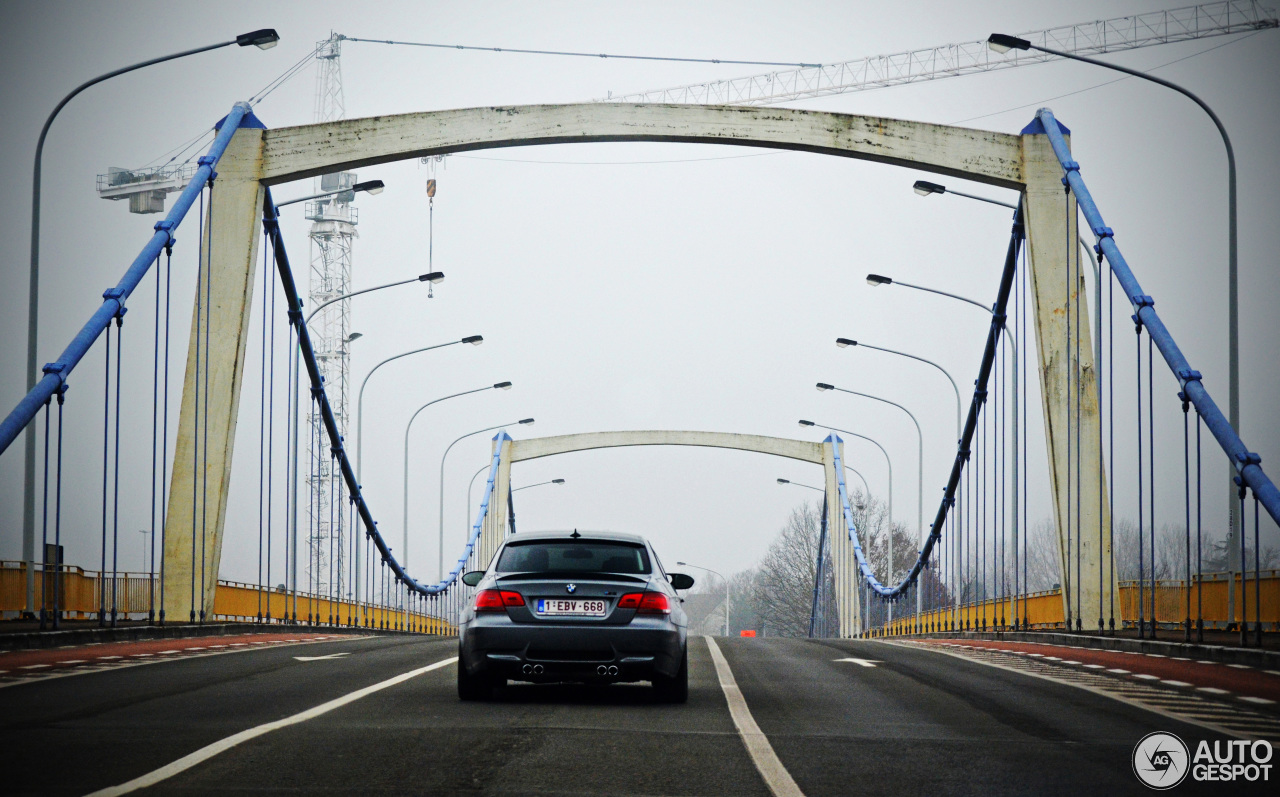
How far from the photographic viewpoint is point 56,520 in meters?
14.7

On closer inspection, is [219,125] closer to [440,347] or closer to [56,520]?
[56,520]

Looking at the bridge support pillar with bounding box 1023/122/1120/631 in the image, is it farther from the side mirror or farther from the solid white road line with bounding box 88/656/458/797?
the solid white road line with bounding box 88/656/458/797


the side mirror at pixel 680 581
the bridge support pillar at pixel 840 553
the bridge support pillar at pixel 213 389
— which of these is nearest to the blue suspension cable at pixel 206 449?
the bridge support pillar at pixel 213 389

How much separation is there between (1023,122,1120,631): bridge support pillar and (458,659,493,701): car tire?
1174 centimetres

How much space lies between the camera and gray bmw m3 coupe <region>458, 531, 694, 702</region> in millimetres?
10227

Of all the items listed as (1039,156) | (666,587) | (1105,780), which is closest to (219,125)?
(1039,156)

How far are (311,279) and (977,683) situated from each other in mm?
82947

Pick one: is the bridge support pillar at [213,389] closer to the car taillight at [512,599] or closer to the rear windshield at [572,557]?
the rear windshield at [572,557]

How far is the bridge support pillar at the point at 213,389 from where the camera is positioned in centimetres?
2092

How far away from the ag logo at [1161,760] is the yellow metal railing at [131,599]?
11.9 metres

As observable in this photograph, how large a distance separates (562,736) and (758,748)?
1112 mm

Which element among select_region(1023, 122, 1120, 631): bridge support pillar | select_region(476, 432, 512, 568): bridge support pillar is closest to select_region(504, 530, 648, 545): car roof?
select_region(1023, 122, 1120, 631): bridge support pillar

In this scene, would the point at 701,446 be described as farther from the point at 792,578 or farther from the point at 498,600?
the point at 498,600

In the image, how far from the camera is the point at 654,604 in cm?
1041
